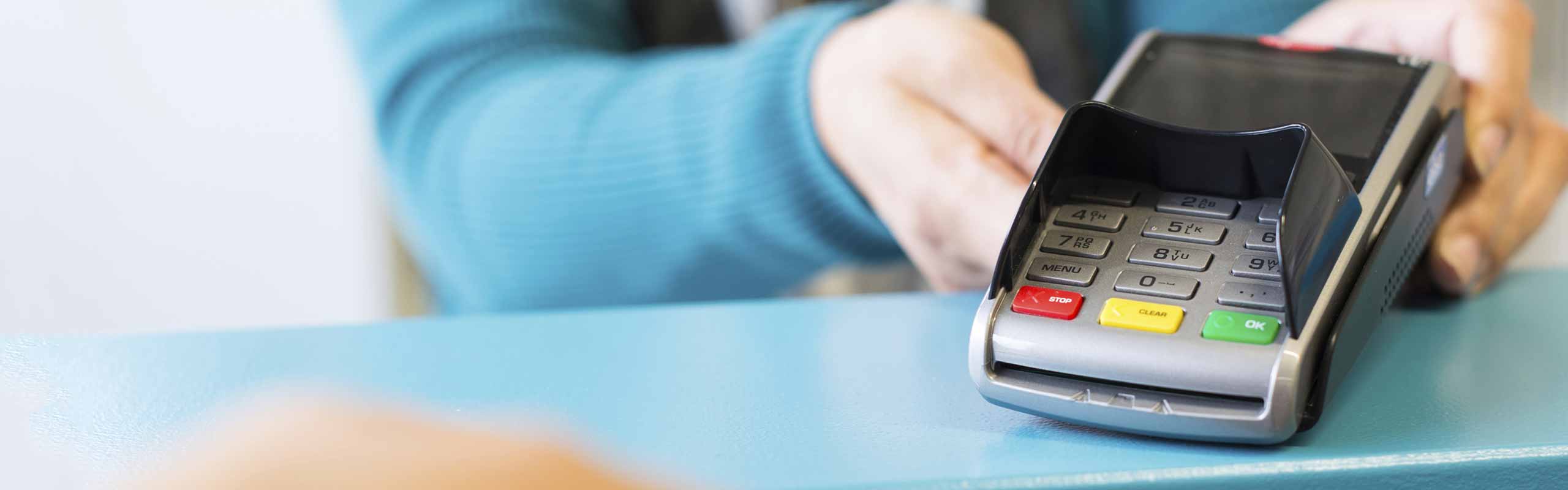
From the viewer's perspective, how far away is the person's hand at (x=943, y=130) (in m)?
0.37

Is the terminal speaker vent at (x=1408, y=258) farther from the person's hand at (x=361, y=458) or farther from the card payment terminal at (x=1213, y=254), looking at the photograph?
the person's hand at (x=361, y=458)

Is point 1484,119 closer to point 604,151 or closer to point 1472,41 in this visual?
point 1472,41

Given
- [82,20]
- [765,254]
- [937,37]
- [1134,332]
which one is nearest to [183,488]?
[1134,332]

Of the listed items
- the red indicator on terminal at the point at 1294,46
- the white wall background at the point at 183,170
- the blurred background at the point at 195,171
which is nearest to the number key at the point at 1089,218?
the red indicator on terminal at the point at 1294,46

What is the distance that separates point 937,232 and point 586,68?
34 cm

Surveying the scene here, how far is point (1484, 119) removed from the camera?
36 cm

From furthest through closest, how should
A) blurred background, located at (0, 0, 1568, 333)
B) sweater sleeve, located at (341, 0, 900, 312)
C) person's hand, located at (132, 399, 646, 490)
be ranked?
blurred background, located at (0, 0, 1568, 333) < sweater sleeve, located at (341, 0, 900, 312) < person's hand, located at (132, 399, 646, 490)

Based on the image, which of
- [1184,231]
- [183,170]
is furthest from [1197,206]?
[183,170]

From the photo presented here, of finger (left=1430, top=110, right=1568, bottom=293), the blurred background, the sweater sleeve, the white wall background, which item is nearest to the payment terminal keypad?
finger (left=1430, top=110, right=1568, bottom=293)

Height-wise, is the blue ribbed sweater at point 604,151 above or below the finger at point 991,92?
above

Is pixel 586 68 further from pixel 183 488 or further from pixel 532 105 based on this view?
pixel 183 488

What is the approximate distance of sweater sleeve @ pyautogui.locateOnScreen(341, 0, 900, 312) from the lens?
56 cm

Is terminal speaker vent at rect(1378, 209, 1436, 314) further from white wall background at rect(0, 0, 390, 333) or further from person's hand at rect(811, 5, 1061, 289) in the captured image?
white wall background at rect(0, 0, 390, 333)

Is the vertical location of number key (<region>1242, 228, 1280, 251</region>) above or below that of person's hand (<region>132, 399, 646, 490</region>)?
below
